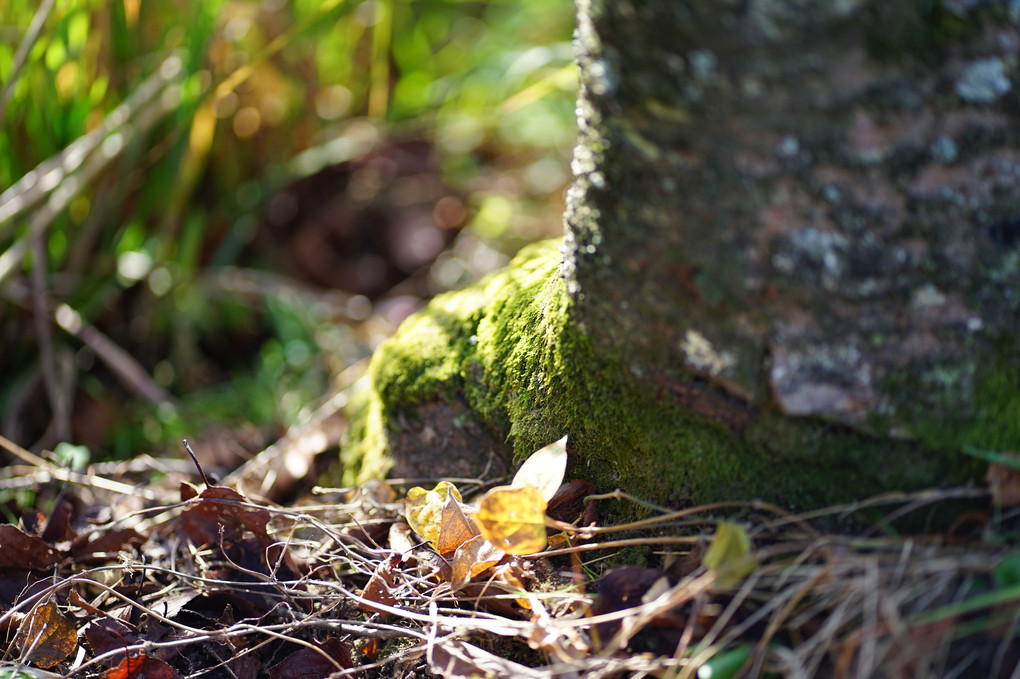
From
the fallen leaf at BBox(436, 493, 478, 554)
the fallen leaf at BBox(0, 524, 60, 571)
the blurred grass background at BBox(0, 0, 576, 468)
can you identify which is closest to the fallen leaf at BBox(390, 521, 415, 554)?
the fallen leaf at BBox(436, 493, 478, 554)

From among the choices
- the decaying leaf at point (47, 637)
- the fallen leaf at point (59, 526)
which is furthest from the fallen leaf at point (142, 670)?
the fallen leaf at point (59, 526)

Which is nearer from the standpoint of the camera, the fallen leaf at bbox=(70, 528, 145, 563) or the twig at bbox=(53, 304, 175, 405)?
the fallen leaf at bbox=(70, 528, 145, 563)

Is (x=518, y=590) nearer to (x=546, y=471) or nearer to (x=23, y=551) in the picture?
(x=546, y=471)

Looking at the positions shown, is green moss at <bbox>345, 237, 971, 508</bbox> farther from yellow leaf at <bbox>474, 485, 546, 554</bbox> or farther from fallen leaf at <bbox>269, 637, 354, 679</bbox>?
fallen leaf at <bbox>269, 637, 354, 679</bbox>

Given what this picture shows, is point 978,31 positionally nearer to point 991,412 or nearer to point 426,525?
point 991,412

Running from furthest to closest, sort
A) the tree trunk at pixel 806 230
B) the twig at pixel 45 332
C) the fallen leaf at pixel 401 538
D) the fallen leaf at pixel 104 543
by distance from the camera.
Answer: the twig at pixel 45 332
the fallen leaf at pixel 104 543
the fallen leaf at pixel 401 538
the tree trunk at pixel 806 230

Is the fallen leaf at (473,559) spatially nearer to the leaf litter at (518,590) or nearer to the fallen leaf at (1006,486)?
the leaf litter at (518,590)

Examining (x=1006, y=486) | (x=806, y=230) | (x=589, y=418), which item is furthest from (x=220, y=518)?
(x=1006, y=486)

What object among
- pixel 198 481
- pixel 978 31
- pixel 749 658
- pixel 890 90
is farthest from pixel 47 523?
pixel 978 31
